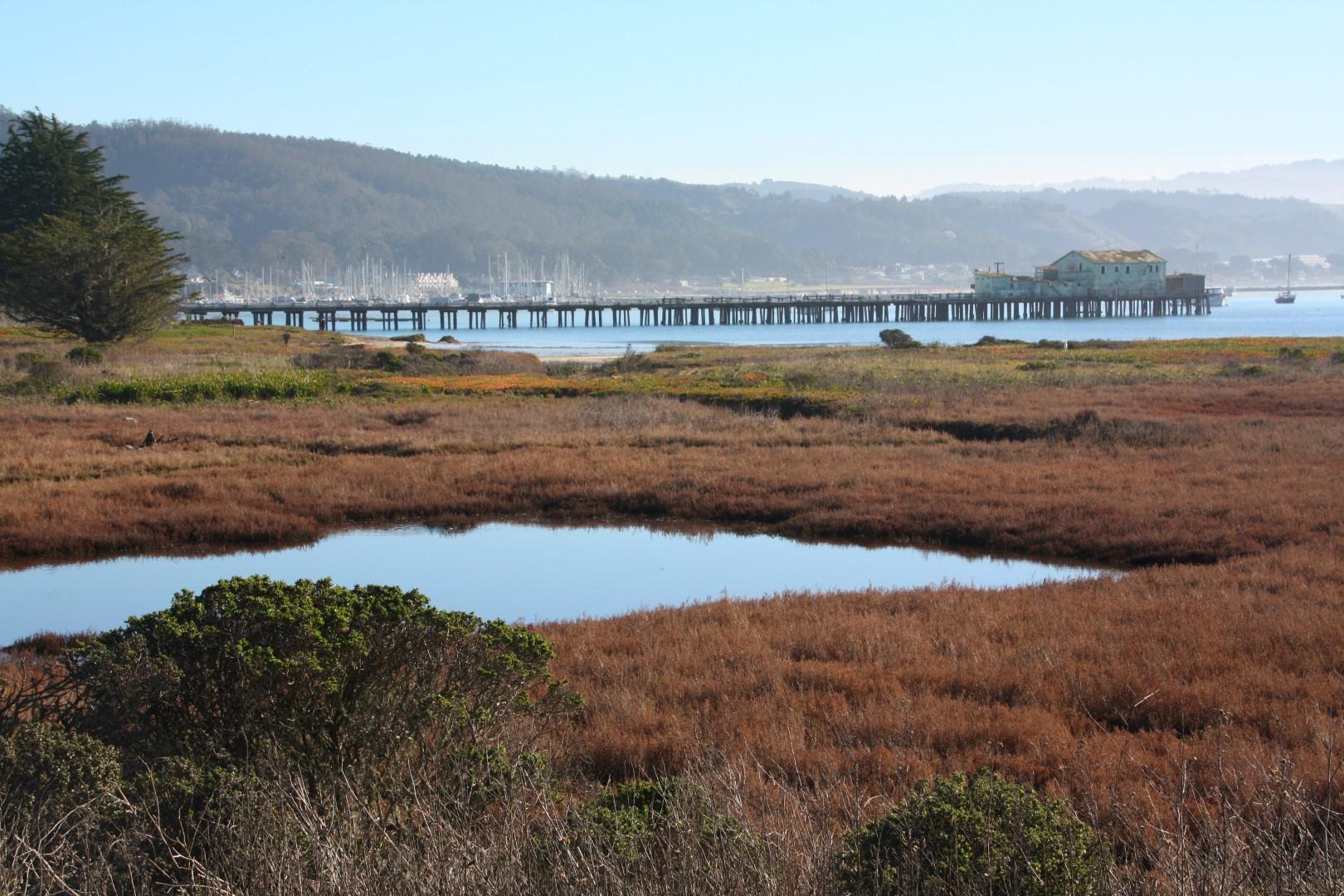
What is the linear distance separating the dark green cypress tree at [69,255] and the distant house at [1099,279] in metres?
101

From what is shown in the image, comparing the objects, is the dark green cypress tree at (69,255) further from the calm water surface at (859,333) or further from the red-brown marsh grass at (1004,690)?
the red-brown marsh grass at (1004,690)

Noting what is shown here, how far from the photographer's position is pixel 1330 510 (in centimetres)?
1836

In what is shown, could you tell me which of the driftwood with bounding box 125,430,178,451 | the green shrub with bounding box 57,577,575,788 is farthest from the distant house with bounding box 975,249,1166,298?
the green shrub with bounding box 57,577,575,788

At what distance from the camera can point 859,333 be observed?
399 ft

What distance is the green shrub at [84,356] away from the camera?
45634 mm

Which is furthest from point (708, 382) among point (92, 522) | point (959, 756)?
point (959, 756)

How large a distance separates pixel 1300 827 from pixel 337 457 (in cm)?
2377

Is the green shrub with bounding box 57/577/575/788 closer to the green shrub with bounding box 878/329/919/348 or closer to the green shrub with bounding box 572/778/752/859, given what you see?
the green shrub with bounding box 572/778/752/859

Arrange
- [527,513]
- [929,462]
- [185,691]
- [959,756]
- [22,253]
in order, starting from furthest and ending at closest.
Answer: [22,253]
[929,462]
[527,513]
[959,756]
[185,691]

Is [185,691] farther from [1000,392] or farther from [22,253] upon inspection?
[22,253]

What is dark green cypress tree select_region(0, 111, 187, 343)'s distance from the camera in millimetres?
52500

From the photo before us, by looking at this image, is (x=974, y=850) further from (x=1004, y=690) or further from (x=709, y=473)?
(x=709, y=473)

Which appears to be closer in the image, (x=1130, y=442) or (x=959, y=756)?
(x=959, y=756)

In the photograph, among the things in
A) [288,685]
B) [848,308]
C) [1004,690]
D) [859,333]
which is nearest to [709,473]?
[1004,690]
